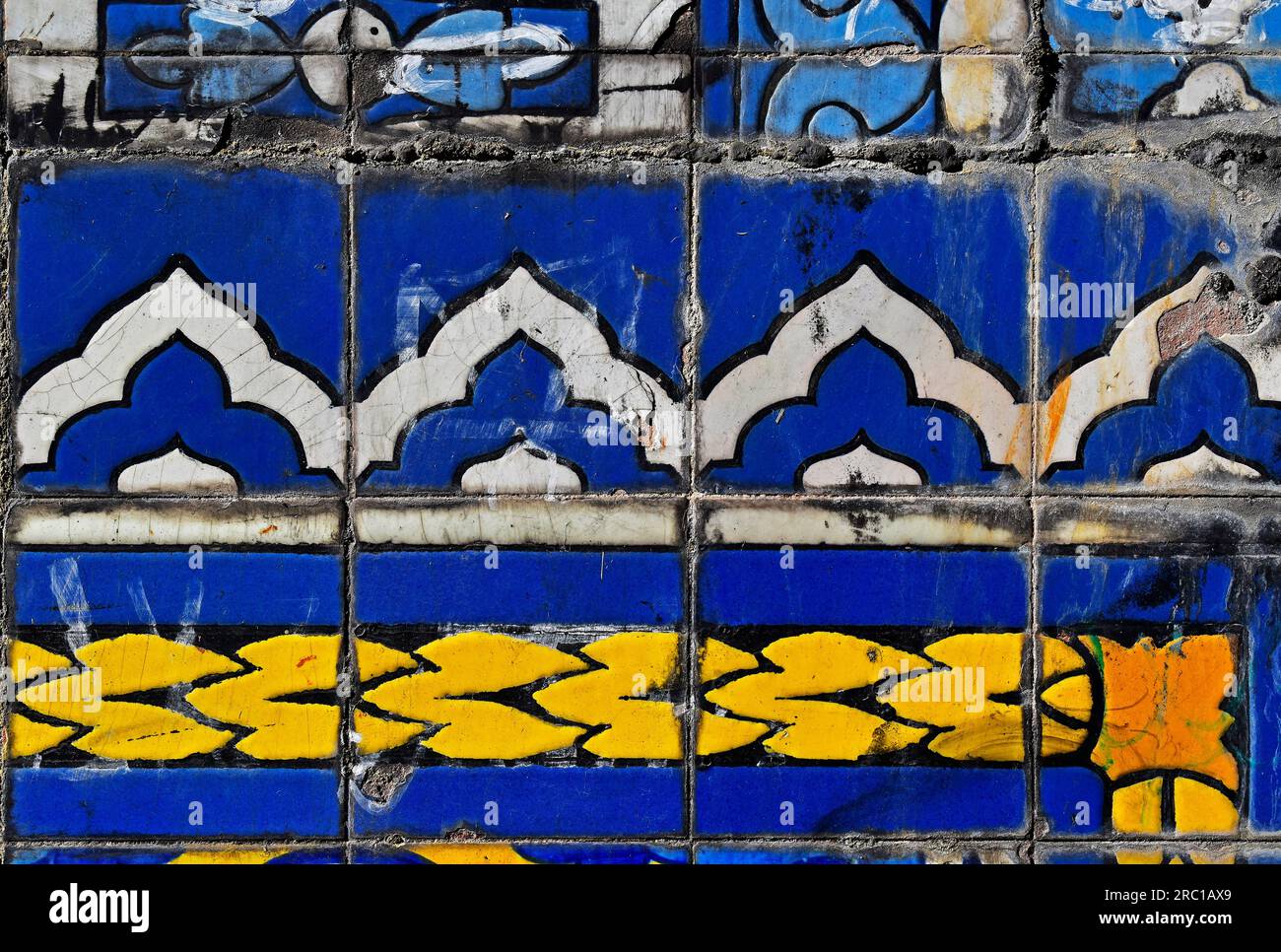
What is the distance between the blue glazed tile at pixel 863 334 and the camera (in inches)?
150

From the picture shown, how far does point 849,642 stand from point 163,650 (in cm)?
217

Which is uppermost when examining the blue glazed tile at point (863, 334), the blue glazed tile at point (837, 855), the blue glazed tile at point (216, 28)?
the blue glazed tile at point (216, 28)

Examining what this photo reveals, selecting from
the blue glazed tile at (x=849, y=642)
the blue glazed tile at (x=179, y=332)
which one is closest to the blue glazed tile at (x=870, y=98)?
the blue glazed tile at (x=849, y=642)

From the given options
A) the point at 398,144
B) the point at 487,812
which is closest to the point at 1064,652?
the point at 487,812

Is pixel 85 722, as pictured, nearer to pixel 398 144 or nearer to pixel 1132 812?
pixel 398 144

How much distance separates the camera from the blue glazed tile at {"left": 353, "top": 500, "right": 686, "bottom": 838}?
12.5ft

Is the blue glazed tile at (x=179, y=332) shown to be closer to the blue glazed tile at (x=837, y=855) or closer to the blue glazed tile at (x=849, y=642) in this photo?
the blue glazed tile at (x=849, y=642)

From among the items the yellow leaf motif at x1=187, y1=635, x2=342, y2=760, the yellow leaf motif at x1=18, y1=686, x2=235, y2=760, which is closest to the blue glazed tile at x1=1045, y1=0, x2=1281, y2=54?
the yellow leaf motif at x1=187, y1=635, x2=342, y2=760

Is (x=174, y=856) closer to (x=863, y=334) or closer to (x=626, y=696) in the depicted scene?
(x=626, y=696)

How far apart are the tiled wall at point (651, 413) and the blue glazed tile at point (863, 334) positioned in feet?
0.04

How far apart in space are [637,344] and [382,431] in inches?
33.5

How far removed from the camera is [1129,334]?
12.5 feet

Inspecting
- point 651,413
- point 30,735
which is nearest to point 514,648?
point 651,413

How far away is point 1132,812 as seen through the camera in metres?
3.84
